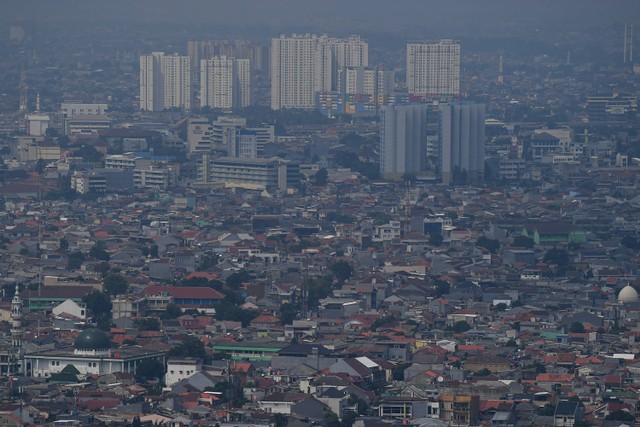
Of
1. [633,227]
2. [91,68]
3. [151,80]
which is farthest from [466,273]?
[91,68]

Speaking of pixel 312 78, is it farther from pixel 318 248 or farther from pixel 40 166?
pixel 318 248

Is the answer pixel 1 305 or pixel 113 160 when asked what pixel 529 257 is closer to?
pixel 1 305

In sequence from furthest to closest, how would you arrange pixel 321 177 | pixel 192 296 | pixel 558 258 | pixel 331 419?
pixel 321 177
pixel 558 258
pixel 192 296
pixel 331 419

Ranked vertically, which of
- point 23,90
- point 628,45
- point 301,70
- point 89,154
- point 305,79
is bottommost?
point 89,154

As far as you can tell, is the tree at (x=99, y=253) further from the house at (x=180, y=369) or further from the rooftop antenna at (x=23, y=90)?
the rooftop antenna at (x=23, y=90)

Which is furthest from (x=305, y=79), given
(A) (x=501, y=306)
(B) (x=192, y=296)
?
(B) (x=192, y=296)
